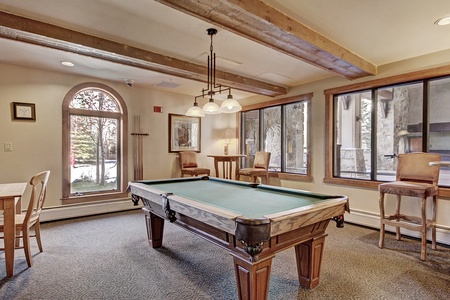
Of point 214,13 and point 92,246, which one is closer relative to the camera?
point 214,13

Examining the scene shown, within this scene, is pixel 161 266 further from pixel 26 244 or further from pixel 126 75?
pixel 126 75

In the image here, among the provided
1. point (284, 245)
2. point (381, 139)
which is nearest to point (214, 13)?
point (284, 245)

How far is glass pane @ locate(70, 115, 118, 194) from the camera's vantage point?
442 centimetres

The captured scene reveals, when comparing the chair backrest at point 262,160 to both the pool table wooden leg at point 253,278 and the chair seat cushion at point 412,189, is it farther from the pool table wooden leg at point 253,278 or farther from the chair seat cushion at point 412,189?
the pool table wooden leg at point 253,278

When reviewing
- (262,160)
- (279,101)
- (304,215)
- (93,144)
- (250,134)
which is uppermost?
(279,101)

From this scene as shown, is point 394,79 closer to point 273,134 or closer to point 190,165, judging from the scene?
point 273,134

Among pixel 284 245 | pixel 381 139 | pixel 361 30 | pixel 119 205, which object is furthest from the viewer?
pixel 119 205

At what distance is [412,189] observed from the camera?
8.96ft

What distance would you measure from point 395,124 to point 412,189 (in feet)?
5.09

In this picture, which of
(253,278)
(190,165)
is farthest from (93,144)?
(253,278)

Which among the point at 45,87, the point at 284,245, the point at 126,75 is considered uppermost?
the point at 126,75

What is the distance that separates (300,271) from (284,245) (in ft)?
1.98

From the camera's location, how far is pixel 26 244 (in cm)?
244

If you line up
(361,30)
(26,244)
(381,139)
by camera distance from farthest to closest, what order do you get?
(381,139)
(361,30)
(26,244)
